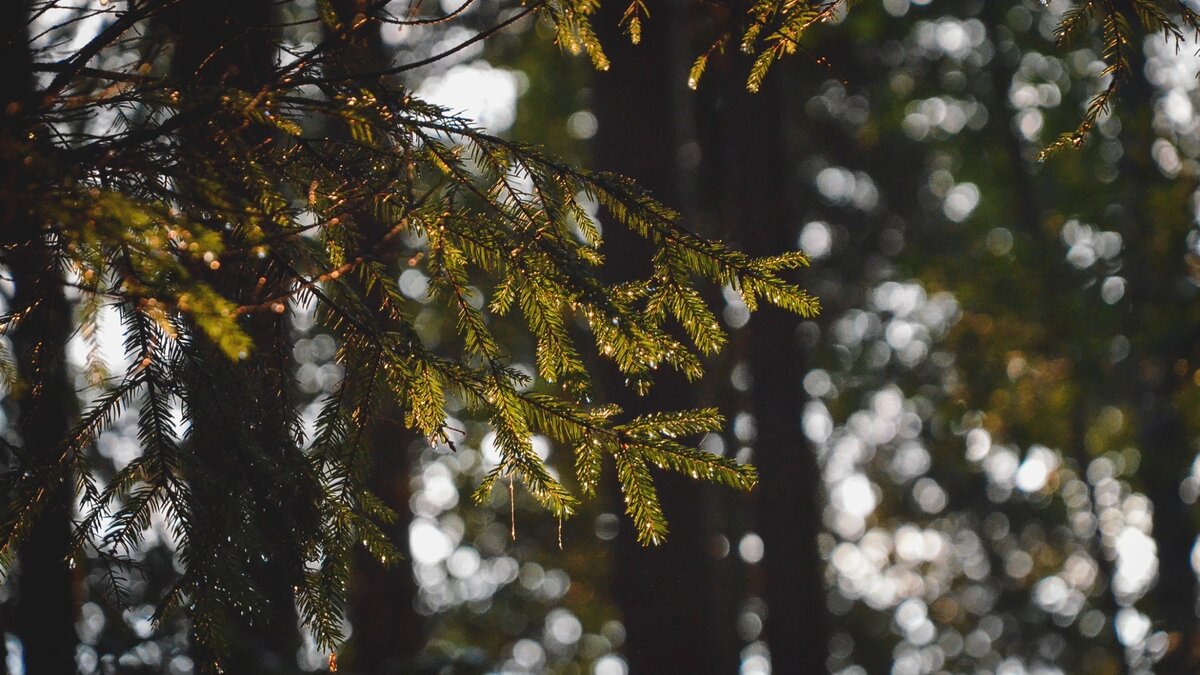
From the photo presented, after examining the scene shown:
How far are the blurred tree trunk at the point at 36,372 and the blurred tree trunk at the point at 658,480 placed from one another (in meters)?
3.18

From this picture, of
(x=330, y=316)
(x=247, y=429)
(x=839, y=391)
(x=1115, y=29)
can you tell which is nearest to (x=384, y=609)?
(x=247, y=429)

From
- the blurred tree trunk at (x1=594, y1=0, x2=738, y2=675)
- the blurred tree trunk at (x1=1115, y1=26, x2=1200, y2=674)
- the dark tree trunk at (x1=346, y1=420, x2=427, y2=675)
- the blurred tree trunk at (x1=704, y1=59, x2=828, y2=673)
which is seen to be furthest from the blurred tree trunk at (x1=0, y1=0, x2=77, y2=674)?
the blurred tree trunk at (x1=1115, y1=26, x2=1200, y2=674)

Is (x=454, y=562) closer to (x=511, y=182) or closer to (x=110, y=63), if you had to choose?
(x=110, y=63)

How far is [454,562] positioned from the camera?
1794 centimetres

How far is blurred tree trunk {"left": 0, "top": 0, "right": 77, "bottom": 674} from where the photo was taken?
6.48ft

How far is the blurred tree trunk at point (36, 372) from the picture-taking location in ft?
6.48

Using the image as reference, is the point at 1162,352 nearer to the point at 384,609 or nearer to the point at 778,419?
the point at 778,419

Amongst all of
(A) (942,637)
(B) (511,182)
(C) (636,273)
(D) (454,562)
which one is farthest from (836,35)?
(A) (942,637)

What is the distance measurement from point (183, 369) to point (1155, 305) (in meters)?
8.75

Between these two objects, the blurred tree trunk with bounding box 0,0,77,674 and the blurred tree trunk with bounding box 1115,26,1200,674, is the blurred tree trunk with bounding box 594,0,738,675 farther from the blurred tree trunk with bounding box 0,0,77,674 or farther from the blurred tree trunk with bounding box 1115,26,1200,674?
the blurred tree trunk with bounding box 1115,26,1200,674

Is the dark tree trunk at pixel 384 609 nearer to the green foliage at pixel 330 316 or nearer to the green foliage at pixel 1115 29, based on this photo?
the green foliage at pixel 330 316

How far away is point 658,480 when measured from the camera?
586 cm

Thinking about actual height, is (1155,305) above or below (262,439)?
above

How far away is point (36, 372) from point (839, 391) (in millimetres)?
14581
